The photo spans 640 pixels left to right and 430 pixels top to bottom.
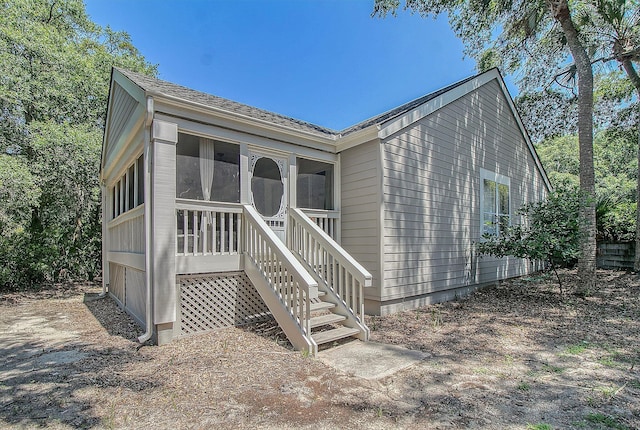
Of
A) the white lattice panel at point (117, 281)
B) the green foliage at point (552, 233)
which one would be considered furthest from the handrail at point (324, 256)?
the white lattice panel at point (117, 281)

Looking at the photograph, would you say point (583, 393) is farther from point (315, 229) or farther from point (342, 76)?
point (342, 76)

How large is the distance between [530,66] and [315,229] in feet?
34.2

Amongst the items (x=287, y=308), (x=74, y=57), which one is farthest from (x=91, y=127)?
(x=287, y=308)

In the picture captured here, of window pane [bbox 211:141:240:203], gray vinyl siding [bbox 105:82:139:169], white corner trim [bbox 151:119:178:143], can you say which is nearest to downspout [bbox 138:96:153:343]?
white corner trim [bbox 151:119:178:143]

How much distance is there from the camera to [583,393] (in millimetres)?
2928

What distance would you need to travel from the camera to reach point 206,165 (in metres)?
5.21

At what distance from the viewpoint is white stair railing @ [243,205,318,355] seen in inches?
160

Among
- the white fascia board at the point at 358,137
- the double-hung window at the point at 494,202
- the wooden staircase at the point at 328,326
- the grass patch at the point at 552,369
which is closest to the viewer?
the grass patch at the point at 552,369

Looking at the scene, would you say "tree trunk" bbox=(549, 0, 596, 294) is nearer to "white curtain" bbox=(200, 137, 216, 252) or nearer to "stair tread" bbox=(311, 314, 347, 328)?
"stair tread" bbox=(311, 314, 347, 328)

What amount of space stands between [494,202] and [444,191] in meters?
2.36

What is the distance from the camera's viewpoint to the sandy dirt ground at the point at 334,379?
2.56 meters

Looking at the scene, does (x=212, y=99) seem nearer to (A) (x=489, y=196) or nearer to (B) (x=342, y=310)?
(B) (x=342, y=310)

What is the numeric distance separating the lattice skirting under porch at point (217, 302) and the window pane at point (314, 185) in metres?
2.00

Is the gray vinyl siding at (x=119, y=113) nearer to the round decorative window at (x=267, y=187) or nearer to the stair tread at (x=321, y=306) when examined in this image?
the round decorative window at (x=267, y=187)
